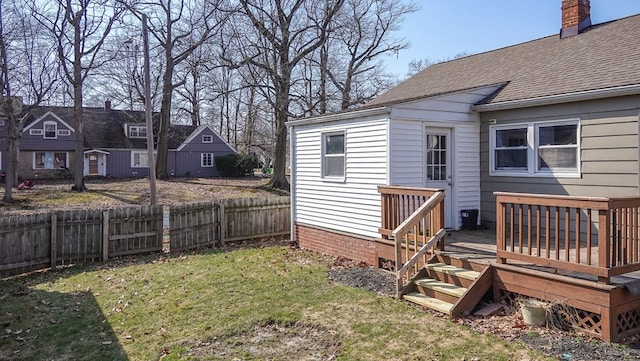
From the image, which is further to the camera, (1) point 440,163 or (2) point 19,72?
(2) point 19,72

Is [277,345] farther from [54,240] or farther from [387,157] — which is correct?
[54,240]

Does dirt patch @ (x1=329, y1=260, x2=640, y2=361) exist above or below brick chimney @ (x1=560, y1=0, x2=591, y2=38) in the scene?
below

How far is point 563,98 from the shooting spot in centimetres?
820

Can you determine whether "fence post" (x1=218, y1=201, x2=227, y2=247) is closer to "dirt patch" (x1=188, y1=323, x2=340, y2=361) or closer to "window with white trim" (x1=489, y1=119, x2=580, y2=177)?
"dirt patch" (x1=188, y1=323, x2=340, y2=361)

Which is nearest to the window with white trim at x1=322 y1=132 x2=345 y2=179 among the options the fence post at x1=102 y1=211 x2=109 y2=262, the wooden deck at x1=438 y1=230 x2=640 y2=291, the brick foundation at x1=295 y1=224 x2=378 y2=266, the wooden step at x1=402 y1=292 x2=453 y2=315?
the brick foundation at x1=295 y1=224 x2=378 y2=266

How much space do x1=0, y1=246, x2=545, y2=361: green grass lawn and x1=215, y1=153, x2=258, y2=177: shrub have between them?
3005 cm

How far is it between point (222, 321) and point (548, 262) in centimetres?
429

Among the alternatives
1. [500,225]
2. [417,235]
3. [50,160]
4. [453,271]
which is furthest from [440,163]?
[50,160]

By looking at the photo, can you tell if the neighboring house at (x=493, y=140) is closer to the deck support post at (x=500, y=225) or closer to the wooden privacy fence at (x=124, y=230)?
the wooden privacy fence at (x=124, y=230)

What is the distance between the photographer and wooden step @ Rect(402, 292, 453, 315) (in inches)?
239

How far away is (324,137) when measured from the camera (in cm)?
1055

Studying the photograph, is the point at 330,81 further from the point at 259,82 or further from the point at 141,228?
the point at 141,228

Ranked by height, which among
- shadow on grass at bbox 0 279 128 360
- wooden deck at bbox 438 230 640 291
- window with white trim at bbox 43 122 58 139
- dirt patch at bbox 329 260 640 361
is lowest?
shadow on grass at bbox 0 279 128 360

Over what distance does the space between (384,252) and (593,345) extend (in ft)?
13.1
